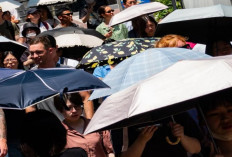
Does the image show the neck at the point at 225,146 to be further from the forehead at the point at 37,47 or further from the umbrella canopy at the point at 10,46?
the umbrella canopy at the point at 10,46

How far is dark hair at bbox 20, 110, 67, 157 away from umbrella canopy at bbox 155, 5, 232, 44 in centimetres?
388

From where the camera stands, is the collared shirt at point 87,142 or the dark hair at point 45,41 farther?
the dark hair at point 45,41

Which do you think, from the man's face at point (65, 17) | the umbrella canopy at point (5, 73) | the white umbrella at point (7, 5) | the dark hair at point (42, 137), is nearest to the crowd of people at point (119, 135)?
the dark hair at point (42, 137)

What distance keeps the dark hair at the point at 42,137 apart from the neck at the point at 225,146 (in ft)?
3.84

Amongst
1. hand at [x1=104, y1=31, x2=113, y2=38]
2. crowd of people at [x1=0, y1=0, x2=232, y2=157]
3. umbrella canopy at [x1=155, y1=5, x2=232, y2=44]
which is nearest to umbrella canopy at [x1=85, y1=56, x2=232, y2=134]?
crowd of people at [x1=0, y1=0, x2=232, y2=157]

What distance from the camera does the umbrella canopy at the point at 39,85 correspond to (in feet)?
19.5

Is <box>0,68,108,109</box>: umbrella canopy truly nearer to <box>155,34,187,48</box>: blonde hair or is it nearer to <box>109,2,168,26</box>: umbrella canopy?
<box>155,34,187,48</box>: blonde hair

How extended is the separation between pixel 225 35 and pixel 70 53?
241cm

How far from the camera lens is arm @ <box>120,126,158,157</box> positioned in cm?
538

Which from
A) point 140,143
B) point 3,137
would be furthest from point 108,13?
point 140,143

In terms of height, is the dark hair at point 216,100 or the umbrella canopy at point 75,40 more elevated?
the dark hair at point 216,100

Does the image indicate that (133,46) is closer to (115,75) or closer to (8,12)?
(115,75)

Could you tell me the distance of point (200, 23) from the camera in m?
8.94

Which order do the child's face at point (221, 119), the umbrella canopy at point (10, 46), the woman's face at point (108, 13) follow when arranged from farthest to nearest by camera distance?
1. the woman's face at point (108, 13)
2. the umbrella canopy at point (10, 46)
3. the child's face at point (221, 119)
